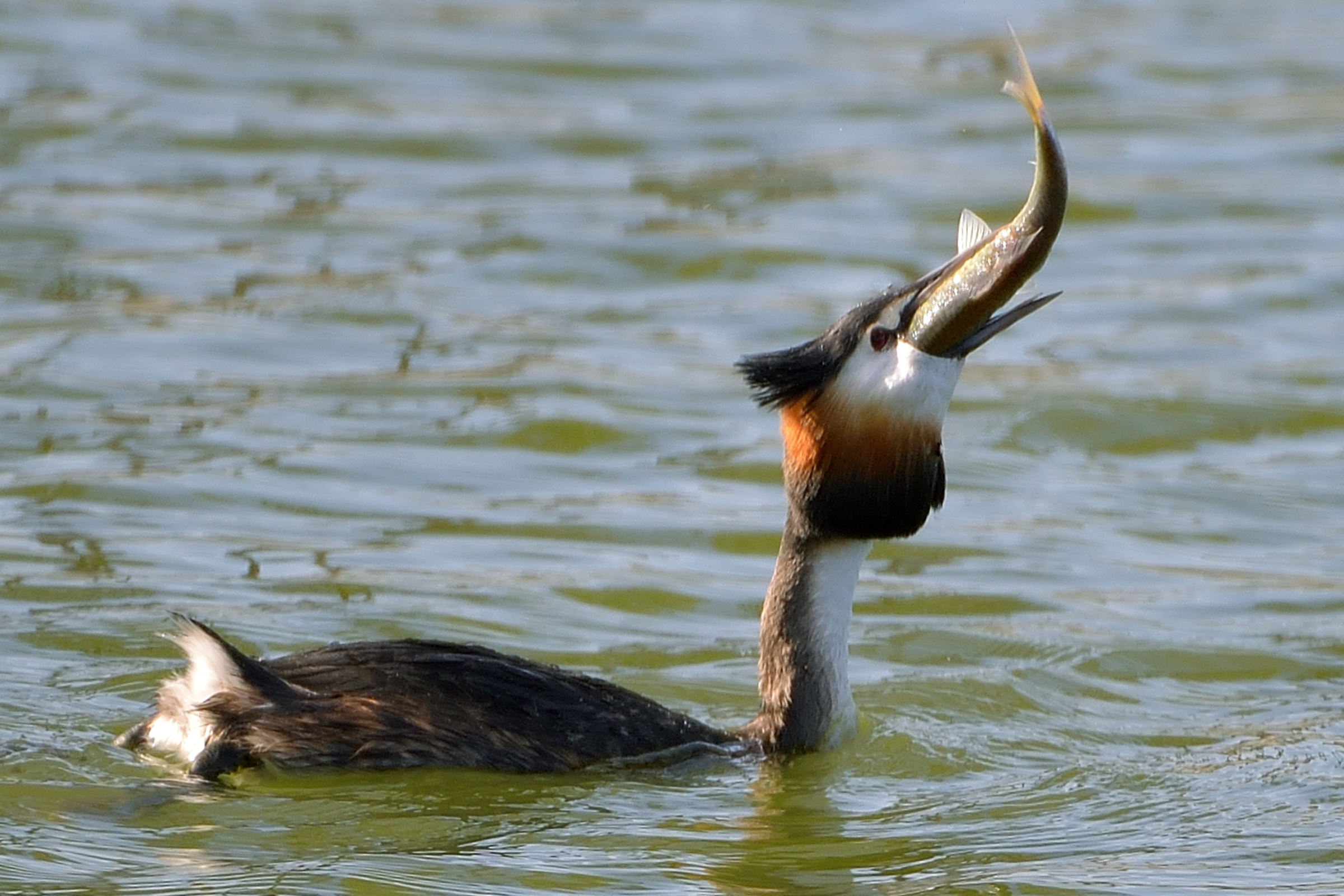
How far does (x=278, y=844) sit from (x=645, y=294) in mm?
6527

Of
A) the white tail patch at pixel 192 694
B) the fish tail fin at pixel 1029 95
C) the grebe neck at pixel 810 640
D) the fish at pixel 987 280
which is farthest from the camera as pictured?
the grebe neck at pixel 810 640

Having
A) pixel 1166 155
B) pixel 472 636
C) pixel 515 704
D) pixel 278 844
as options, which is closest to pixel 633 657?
pixel 472 636

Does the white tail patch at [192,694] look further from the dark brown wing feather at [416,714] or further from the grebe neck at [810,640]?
the grebe neck at [810,640]

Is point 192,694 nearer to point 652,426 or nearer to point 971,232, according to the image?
point 971,232

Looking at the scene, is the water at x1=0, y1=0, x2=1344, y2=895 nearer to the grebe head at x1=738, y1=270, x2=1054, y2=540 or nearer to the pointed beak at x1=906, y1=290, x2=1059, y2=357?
the grebe head at x1=738, y1=270, x2=1054, y2=540

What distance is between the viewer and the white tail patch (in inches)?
235

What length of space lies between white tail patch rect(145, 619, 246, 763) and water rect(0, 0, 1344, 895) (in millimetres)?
100

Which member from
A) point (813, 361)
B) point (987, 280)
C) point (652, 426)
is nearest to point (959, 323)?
point (987, 280)

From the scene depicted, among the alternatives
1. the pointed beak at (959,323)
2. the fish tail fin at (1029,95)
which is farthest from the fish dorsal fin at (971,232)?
the fish tail fin at (1029,95)

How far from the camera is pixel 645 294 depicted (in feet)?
39.2

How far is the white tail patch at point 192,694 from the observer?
5965 millimetres

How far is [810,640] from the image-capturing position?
6430 mm

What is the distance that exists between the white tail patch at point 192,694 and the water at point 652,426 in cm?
10

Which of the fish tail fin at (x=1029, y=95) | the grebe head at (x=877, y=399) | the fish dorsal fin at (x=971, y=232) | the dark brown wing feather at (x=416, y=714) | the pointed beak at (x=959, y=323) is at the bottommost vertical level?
the dark brown wing feather at (x=416, y=714)
